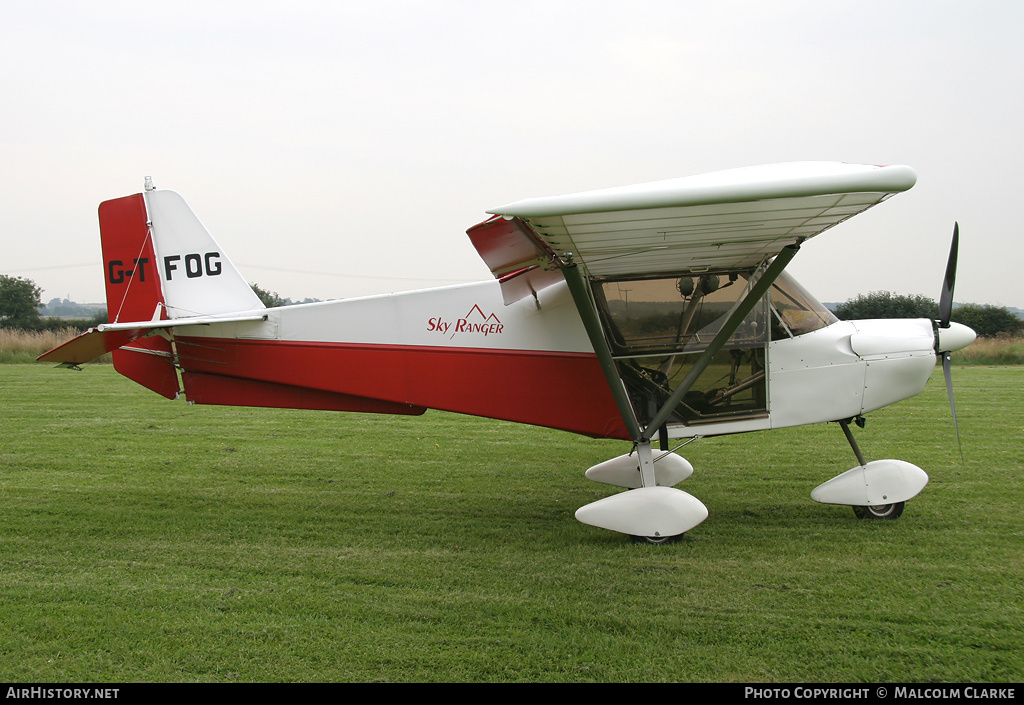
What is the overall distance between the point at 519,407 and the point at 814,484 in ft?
10.5

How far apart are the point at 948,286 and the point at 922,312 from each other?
17343mm

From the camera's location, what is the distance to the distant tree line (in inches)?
829

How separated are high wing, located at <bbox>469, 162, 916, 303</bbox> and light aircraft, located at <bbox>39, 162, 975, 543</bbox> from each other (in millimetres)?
65

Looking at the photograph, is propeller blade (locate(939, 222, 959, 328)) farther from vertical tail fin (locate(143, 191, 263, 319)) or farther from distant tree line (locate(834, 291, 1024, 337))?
distant tree line (locate(834, 291, 1024, 337))

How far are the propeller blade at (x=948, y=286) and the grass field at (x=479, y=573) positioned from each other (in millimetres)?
1591

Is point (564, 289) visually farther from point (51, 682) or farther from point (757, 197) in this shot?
point (51, 682)

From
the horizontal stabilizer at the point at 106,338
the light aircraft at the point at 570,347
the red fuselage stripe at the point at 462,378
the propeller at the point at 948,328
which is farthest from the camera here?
the red fuselage stripe at the point at 462,378

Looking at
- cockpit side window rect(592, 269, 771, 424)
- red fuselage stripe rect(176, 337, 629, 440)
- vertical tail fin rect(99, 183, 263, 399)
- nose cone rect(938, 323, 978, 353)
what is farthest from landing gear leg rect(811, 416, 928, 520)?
vertical tail fin rect(99, 183, 263, 399)

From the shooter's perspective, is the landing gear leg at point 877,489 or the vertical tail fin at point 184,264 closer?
the landing gear leg at point 877,489

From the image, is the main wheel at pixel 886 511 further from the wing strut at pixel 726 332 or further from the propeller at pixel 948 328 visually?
the wing strut at pixel 726 332

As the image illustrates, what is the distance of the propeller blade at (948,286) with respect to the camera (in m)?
5.53

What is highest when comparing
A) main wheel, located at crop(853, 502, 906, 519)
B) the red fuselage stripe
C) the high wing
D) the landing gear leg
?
the high wing

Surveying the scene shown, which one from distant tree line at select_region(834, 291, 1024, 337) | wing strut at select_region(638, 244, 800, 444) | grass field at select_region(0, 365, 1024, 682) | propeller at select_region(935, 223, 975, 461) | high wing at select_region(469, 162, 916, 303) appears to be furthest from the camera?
distant tree line at select_region(834, 291, 1024, 337)

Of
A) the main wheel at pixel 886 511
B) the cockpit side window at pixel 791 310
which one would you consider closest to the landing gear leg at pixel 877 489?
the main wheel at pixel 886 511
